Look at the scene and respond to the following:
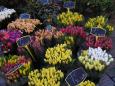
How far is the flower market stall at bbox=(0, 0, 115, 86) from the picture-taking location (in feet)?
9.86

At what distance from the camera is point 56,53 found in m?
3.23

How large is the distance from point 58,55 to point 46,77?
351 mm

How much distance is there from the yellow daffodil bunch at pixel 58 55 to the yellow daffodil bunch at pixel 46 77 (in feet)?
0.49

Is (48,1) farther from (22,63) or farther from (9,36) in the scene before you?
(22,63)

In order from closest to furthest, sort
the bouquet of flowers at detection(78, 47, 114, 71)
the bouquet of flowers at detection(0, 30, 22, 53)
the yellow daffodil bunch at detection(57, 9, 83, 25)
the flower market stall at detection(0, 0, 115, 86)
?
the flower market stall at detection(0, 0, 115, 86), the bouquet of flowers at detection(78, 47, 114, 71), the bouquet of flowers at detection(0, 30, 22, 53), the yellow daffodil bunch at detection(57, 9, 83, 25)

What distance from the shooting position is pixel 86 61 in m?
3.18

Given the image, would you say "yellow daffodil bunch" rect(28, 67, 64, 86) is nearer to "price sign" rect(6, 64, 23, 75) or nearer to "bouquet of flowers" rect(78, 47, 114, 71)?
"price sign" rect(6, 64, 23, 75)

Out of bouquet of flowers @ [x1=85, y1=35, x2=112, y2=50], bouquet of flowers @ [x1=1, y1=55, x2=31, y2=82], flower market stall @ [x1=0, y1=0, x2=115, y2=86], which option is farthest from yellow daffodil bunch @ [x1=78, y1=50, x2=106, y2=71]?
bouquet of flowers @ [x1=1, y1=55, x2=31, y2=82]

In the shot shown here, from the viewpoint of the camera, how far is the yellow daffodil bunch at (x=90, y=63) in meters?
3.10

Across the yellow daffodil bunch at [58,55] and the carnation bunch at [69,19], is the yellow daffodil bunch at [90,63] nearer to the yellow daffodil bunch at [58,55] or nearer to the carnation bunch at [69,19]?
the yellow daffodil bunch at [58,55]

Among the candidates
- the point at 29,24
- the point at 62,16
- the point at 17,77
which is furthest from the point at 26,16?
the point at 17,77

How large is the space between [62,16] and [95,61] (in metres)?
1.22

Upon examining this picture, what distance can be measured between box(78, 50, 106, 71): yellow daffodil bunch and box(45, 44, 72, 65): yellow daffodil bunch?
5.1 inches

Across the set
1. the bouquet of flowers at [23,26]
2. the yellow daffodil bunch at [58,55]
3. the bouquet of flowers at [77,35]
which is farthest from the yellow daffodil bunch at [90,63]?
the bouquet of flowers at [23,26]
